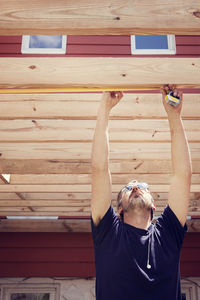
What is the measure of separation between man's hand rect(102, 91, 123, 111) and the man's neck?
0.72m

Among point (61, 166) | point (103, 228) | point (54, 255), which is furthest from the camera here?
point (54, 255)

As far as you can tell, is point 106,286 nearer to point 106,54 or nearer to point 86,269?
point 106,54

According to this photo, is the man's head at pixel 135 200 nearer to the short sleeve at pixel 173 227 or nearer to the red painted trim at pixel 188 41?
the short sleeve at pixel 173 227

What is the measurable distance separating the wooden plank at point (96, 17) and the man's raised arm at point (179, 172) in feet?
1.75

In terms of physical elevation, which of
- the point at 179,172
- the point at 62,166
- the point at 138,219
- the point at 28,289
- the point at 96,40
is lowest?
the point at 28,289

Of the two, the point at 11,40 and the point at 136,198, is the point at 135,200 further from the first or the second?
the point at 11,40

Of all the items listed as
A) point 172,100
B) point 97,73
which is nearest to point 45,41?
point 97,73

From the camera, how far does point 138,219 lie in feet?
6.17

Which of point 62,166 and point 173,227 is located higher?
point 62,166

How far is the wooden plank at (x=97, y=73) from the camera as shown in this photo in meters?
2.15

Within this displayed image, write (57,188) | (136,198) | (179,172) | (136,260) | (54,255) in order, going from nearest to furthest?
(136,260), (179,172), (136,198), (57,188), (54,255)

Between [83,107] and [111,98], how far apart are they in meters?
0.89

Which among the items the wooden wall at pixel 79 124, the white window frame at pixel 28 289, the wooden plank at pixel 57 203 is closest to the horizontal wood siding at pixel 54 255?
the white window frame at pixel 28 289

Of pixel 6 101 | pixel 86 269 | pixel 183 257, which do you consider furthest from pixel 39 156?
pixel 183 257
